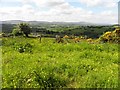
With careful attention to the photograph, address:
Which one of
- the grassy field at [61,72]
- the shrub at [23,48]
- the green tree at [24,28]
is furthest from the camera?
the green tree at [24,28]

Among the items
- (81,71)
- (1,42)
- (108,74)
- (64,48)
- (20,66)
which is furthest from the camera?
(1,42)

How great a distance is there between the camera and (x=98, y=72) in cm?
1090

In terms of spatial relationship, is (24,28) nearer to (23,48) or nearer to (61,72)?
(23,48)

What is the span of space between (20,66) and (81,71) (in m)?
3.17

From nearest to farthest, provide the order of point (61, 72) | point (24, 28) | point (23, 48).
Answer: point (61, 72), point (23, 48), point (24, 28)

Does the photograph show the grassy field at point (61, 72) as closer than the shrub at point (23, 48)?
Yes

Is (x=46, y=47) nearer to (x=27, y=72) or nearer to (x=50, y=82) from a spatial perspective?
(x=27, y=72)

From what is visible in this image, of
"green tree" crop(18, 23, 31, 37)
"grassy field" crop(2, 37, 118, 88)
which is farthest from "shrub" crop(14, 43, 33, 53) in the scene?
"green tree" crop(18, 23, 31, 37)

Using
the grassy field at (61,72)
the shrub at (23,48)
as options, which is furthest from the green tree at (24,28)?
the grassy field at (61,72)

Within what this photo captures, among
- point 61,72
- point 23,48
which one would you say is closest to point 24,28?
point 23,48

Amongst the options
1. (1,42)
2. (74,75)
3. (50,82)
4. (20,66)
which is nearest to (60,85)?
(50,82)

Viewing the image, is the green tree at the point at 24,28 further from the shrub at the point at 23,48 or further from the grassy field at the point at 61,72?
the grassy field at the point at 61,72

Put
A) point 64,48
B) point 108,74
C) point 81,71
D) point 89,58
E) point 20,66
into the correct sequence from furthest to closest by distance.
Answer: point 64,48, point 89,58, point 20,66, point 81,71, point 108,74

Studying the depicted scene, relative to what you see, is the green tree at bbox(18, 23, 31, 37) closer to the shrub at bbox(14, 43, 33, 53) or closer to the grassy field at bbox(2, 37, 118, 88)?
the shrub at bbox(14, 43, 33, 53)
